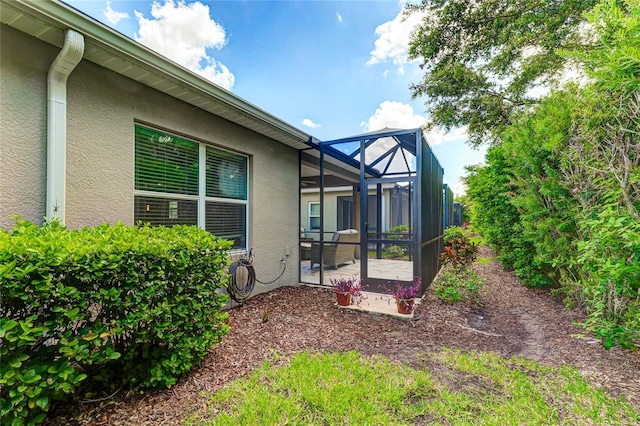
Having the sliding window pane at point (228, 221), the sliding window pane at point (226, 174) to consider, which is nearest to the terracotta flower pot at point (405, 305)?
the sliding window pane at point (228, 221)

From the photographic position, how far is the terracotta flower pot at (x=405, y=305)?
13.8 ft

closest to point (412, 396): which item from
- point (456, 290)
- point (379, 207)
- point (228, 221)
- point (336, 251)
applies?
point (456, 290)

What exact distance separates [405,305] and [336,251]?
3.37 meters

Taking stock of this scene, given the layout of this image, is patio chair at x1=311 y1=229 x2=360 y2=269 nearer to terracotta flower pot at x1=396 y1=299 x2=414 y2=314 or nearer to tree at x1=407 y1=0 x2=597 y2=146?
terracotta flower pot at x1=396 y1=299 x2=414 y2=314

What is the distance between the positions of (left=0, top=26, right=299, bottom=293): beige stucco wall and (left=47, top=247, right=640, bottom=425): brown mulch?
5.97 feet

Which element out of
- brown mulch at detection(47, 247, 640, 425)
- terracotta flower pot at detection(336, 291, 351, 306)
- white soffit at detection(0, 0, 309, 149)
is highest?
white soffit at detection(0, 0, 309, 149)

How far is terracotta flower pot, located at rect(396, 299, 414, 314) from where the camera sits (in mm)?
4199

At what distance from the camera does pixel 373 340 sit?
11.3ft

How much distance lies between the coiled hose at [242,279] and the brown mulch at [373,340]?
0.73ft

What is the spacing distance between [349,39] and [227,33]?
3.16 metres

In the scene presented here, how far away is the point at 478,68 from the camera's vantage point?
9.81 metres

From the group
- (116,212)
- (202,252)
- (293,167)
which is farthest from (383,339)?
(293,167)

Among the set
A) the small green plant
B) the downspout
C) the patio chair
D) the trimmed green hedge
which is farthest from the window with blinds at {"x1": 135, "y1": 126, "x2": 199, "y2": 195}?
the small green plant

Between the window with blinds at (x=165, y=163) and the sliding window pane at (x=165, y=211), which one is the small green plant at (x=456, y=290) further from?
the window with blinds at (x=165, y=163)
